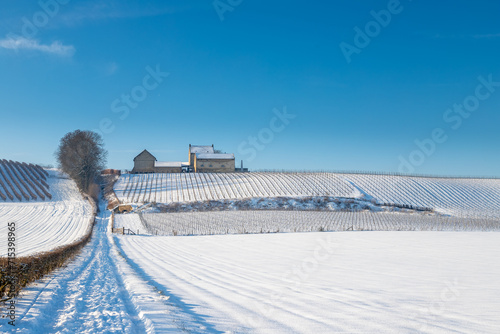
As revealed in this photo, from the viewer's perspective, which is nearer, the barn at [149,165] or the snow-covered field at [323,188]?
the snow-covered field at [323,188]

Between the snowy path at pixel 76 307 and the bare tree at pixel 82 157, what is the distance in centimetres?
5815

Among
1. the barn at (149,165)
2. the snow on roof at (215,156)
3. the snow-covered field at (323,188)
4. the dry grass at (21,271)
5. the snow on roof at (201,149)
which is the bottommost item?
the dry grass at (21,271)

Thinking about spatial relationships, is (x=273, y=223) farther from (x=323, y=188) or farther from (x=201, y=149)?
(x=201, y=149)

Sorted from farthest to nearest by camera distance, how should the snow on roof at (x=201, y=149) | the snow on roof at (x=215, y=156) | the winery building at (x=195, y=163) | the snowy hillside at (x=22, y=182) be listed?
the snow on roof at (x=201, y=149)
the snow on roof at (x=215, y=156)
the winery building at (x=195, y=163)
the snowy hillside at (x=22, y=182)

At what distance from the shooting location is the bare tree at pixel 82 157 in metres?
66.1

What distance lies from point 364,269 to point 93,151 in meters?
69.0

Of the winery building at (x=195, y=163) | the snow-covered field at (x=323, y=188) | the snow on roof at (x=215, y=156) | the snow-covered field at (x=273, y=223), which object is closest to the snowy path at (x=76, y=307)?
the snow-covered field at (x=273, y=223)

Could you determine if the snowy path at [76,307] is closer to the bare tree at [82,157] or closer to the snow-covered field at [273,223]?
the snow-covered field at [273,223]

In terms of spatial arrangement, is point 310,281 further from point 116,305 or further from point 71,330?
point 71,330

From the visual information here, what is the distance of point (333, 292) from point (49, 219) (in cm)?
3834

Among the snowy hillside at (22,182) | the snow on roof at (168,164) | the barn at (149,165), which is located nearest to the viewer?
the snowy hillside at (22,182)

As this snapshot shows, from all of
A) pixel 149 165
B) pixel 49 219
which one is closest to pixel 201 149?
pixel 149 165

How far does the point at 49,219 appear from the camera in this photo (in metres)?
38.8

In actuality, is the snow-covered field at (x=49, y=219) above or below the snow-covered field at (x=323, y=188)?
below
